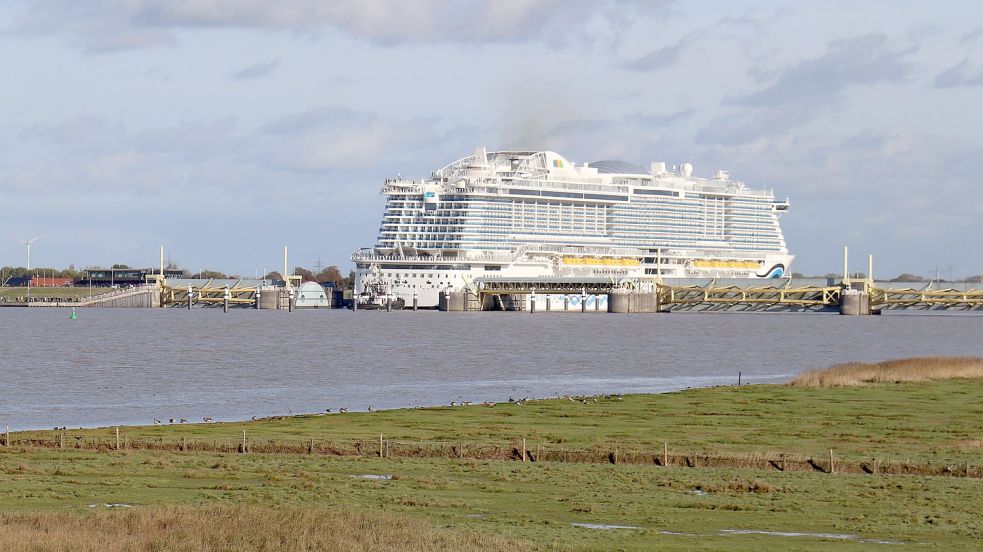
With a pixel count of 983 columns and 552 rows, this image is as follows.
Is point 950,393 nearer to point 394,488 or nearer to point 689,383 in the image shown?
point 689,383

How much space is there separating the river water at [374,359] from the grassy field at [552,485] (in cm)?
975

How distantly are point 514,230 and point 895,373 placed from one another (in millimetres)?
120385

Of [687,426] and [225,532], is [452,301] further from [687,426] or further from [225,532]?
[225,532]

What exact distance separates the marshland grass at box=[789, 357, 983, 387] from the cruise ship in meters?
109

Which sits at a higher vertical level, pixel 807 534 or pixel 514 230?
pixel 514 230

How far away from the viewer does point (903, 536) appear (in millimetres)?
26453

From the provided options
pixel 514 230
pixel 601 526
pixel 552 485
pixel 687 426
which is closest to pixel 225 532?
pixel 601 526

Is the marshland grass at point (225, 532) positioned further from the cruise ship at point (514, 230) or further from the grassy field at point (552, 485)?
the cruise ship at point (514, 230)

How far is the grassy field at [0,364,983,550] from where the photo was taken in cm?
2630

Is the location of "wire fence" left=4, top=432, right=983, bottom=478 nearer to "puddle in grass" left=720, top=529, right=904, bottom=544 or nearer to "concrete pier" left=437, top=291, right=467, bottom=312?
"puddle in grass" left=720, top=529, right=904, bottom=544

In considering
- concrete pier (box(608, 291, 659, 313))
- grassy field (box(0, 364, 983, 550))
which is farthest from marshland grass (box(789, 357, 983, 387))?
concrete pier (box(608, 291, 659, 313))

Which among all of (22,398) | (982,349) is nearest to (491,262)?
(982,349)

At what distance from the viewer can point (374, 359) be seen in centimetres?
8169

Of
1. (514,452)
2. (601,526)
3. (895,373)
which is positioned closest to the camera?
(601,526)
